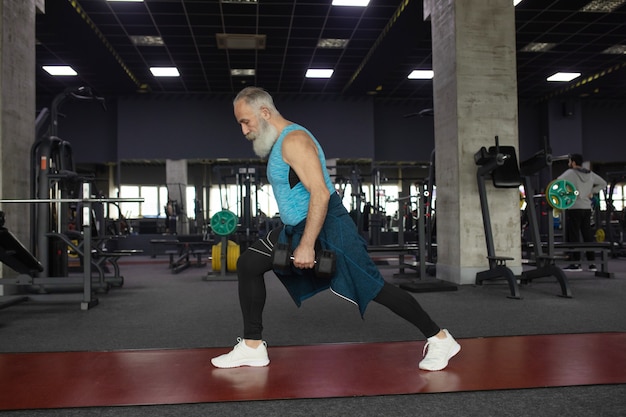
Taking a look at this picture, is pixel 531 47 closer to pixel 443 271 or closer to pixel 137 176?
pixel 443 271

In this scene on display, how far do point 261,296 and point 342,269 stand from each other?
1.31ft

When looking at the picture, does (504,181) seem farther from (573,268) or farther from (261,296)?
(261,296)

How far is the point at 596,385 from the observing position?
183 centimetres

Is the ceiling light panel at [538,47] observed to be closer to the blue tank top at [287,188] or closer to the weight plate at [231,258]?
the weight plate at [231,258]

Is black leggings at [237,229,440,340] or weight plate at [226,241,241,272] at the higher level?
black leggings at [237,229,440,340]

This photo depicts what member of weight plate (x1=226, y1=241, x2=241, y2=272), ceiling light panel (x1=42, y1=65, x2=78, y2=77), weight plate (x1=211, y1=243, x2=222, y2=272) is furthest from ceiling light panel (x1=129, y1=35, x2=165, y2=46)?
weight plate (x1=226, y1=241, x2=241, y2=272)

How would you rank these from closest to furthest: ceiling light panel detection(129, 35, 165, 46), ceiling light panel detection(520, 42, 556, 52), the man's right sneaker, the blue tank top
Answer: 1. the blue tank top
2. the man's right sneaker
3. ceiling light panel detection(129, 35, 165, 46)
4. ceiling light panel detection(520, 42, 556, 52)

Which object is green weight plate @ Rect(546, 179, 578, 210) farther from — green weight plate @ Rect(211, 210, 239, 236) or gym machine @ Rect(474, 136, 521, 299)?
green weight plate @ Rect(211, 210, 239, 236)

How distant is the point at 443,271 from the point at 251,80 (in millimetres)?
8167

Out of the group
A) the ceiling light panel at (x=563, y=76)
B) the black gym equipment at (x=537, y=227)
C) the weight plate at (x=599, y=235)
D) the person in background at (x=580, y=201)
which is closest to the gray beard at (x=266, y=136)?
the black gym equipment at (x=537, y=227)

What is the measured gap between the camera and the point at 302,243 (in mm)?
1884

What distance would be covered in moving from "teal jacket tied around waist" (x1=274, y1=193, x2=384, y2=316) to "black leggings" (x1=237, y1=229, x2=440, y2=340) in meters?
0.09

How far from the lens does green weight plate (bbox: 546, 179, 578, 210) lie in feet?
16.5

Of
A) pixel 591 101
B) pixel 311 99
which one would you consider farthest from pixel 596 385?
pixel 591 101
